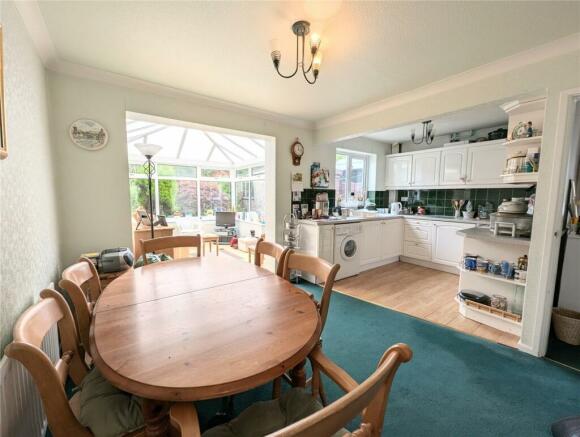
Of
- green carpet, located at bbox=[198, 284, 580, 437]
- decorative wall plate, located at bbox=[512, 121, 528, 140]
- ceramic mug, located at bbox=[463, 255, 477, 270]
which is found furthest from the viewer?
ceramic mug, located at bbox=[463, 255, 477, 270]

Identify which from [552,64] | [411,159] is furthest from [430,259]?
[552,64]

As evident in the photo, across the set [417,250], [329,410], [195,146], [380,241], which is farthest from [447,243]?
[195,146]

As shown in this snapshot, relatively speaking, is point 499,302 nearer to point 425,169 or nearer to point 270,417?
point 270,417

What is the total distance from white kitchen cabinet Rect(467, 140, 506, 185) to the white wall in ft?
13.8

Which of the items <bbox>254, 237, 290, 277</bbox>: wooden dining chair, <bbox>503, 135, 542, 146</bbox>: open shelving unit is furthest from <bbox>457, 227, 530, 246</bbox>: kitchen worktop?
<bbox>254, 237, 290, 277</bbox>: wooden dining chair

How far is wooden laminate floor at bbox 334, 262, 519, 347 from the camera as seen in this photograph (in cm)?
241

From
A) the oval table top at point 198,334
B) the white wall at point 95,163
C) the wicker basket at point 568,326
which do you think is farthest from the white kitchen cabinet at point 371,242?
the white wall at point 95,163

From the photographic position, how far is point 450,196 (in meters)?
4.52

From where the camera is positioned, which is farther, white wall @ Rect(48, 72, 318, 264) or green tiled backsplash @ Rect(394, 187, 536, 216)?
green tiled backsplash @ Rect(394, 187, 536, 216)

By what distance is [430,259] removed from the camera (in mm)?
4203

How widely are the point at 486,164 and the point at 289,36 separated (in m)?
3.67

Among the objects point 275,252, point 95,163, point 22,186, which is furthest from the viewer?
point 95,163

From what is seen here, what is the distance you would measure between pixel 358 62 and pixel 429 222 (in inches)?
122

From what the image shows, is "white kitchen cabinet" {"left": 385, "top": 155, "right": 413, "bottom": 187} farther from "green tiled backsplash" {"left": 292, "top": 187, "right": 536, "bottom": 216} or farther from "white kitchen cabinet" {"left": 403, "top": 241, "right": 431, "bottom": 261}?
"white kitchen cabinet" {"left": 403, "top": 241, "right": 431, "bottom": 261}
